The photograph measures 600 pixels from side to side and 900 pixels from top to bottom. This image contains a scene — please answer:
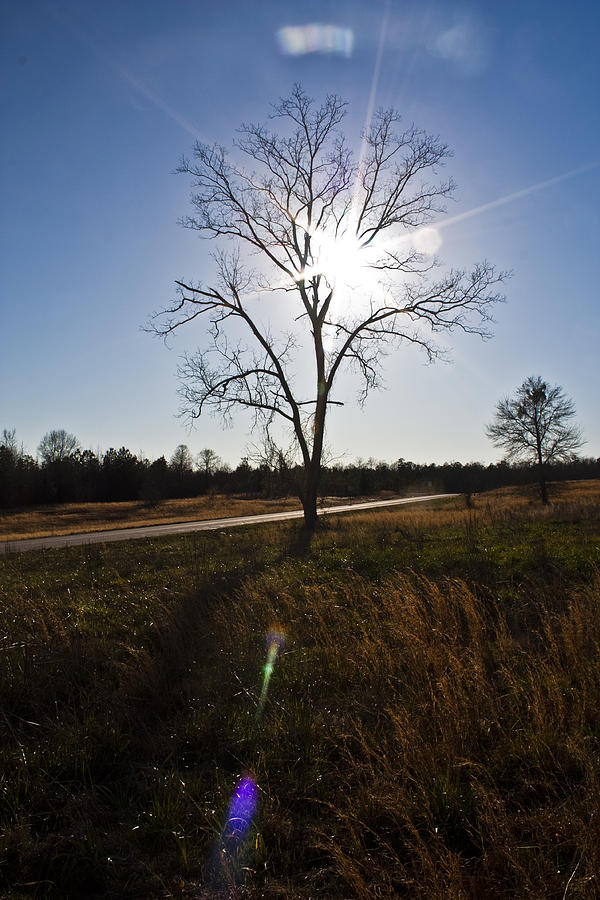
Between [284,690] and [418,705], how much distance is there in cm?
131

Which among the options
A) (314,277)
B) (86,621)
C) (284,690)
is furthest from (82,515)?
(284,690)

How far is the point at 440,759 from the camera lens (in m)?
3.30

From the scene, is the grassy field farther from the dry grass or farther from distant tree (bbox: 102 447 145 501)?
distant tree (bbox: 102 447 145 501)

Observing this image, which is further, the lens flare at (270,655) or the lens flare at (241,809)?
the lens flare at (270,655)

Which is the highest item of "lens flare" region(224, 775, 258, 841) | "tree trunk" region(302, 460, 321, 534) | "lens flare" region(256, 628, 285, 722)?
"tree trunk" region(302, 460, 321, 534)

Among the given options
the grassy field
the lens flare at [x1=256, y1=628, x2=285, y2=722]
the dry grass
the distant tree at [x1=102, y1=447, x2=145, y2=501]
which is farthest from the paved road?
the distant tree at [x1=102, y1=447, x2=145, y2=501]

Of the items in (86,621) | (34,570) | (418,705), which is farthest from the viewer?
(34,570)

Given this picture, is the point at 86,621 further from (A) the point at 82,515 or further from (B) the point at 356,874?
(A) the point at 82,515

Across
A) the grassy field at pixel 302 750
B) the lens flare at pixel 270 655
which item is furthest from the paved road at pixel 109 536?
the lens flare at pixel 270 655

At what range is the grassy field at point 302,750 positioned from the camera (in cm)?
260

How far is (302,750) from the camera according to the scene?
12.0ft

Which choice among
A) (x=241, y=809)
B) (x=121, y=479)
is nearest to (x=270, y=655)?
(x=241, y=809)

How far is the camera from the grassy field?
103 inches

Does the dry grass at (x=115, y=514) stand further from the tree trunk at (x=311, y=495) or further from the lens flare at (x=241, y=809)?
the lens flare at (x=241, y=809)
